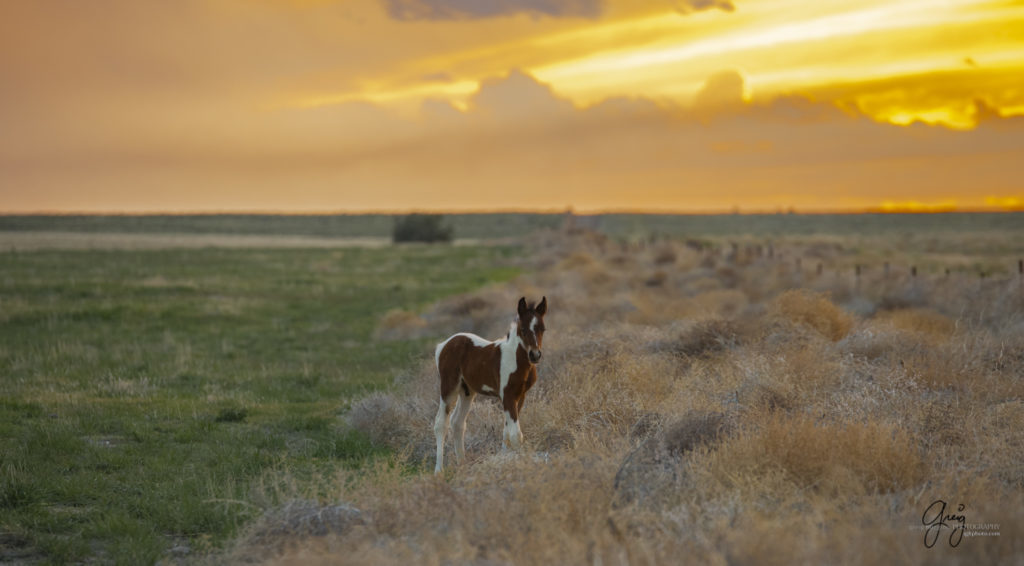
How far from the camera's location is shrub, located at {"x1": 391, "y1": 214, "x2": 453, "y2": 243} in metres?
91.1

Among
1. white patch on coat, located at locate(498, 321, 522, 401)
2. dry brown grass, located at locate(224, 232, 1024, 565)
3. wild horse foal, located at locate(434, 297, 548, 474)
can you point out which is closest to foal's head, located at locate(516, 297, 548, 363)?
wild horse foal, located at locate(434, 297, 548, 474)

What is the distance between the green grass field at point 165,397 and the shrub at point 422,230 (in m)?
53.6

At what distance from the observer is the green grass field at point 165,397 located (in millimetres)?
7516

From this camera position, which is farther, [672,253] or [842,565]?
[672,253]

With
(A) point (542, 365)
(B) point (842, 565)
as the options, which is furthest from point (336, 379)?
(B) point (842, 565)

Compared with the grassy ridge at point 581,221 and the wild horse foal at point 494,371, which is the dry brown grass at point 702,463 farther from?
the grassy ridge at point 581,221

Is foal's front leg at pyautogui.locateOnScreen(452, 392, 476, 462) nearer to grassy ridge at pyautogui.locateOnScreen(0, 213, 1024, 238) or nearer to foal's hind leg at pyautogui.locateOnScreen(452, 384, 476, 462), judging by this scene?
foal's hind leg at pyautogui.locateOnScreen(452, 384, 476, 462)

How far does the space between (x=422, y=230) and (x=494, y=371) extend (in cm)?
8446

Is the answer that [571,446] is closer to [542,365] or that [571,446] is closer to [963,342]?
[542,365]

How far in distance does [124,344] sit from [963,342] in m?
18.9

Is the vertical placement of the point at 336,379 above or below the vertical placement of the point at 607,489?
below

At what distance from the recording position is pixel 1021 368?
11.5 metres

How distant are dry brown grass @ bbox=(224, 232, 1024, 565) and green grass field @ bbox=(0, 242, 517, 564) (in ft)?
3.28

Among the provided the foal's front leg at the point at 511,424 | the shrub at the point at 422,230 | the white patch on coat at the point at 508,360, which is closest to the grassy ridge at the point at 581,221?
the shrub at the point at 422,230
